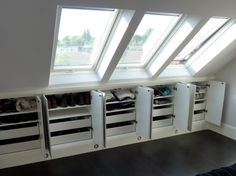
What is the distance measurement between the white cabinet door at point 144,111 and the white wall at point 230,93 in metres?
1.52

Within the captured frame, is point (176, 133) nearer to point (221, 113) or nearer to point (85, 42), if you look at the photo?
point (221, 113)

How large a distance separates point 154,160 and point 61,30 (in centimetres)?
208

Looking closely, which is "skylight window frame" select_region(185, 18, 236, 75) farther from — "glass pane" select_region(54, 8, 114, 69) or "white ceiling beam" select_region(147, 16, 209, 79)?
"glass pane" select_region(54, 8, 114, 69)

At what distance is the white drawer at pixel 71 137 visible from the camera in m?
3.00

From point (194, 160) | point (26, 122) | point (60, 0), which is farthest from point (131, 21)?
point (194, 160)

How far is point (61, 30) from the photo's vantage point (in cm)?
→ 250

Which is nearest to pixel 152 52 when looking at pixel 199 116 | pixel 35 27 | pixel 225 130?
pixel 199 116

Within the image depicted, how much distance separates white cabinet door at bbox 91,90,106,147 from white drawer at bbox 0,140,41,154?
0.78 meters

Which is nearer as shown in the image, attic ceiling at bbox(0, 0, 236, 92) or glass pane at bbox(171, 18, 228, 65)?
attic ceiling at bbox(0, 0, 236, 92)

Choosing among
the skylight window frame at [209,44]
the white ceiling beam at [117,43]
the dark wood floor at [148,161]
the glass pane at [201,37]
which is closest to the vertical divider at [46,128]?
the dark wood floor at [148,161]

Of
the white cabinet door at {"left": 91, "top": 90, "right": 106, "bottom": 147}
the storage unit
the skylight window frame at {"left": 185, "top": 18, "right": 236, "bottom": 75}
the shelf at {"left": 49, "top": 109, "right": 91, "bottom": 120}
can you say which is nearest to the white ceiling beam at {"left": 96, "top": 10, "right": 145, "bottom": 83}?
the white cabinet door at {"left": 91, "top": 90, "right": 106, "bottom": 147}

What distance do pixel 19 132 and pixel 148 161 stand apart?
173 cm

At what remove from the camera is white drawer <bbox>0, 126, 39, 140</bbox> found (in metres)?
2.66

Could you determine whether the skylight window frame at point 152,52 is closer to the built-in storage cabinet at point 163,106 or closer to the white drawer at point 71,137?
the built-in storage cabinet at point 163,106
